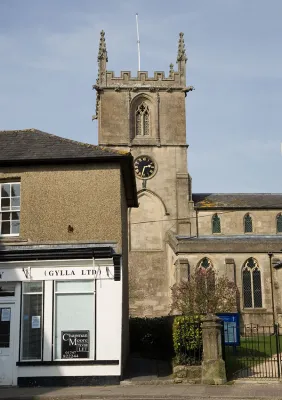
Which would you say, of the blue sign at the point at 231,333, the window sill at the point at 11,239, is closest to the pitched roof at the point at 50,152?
the window sill at the point at 11,239

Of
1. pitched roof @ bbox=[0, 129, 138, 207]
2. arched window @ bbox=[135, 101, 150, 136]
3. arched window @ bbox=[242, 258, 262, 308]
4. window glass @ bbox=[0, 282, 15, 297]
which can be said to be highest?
arched window @ bbox=[135, 101, 150, 136]

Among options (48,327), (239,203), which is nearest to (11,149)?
(48,327)

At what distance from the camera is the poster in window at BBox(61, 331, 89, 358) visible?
15.2m

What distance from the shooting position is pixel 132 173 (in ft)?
62.3

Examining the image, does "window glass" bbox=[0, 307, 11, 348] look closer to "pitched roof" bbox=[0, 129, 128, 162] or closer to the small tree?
"pitched roof" bbox=[0, 129, 128, 162]

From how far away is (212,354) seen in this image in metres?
15.0

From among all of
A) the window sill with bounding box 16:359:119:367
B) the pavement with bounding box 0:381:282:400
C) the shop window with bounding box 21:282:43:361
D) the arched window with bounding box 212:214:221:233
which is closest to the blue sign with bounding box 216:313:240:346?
the pavement with bounding box 0:381:282:400

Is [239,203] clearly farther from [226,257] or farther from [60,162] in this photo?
[60,162]

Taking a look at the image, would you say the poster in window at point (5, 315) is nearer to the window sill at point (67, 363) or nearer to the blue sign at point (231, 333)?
the window sill at point (67, 363)

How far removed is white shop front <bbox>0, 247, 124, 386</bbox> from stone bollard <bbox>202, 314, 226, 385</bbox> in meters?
2.32

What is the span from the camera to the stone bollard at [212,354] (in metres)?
14.9

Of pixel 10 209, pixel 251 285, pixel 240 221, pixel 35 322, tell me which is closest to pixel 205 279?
pixel 251 285

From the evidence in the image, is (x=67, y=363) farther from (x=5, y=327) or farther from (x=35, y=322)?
(x=5, y=327)

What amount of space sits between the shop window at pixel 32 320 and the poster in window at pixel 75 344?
664mm
